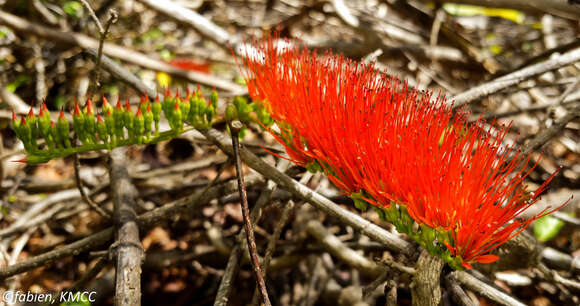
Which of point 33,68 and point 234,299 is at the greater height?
point 33,68

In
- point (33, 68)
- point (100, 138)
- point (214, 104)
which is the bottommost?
point (33, 68)

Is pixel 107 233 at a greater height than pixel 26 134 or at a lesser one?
lesser

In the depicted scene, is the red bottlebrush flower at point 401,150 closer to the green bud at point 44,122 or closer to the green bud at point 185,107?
the green bud at point 185,107

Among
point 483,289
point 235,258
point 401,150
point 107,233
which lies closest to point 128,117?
point 107,233

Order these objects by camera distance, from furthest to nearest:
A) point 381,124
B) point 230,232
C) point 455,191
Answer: point 230,232 < point 381,124 < point 455,191

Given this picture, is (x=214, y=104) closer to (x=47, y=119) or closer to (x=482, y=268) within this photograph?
(x=47, y=119)

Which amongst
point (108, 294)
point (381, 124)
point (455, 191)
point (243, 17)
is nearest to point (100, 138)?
point (108, 294)

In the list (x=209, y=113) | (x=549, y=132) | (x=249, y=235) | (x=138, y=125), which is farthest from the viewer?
(x=549, y=132)

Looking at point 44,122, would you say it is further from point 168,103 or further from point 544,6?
point 544,6
